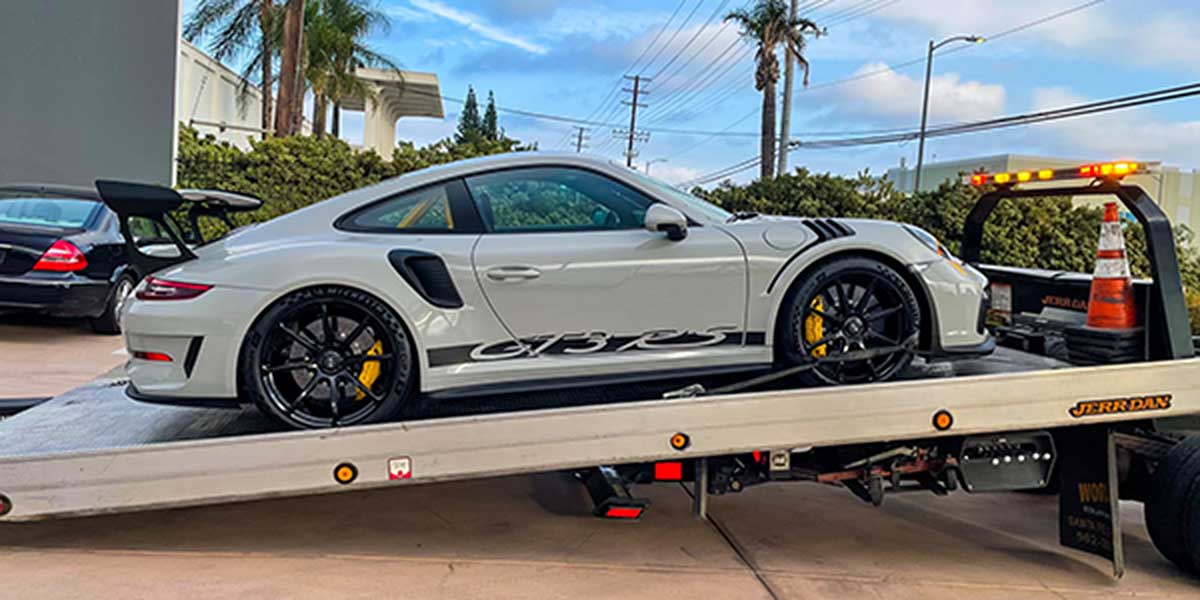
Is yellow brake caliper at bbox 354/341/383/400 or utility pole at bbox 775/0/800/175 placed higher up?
utility pole at bbox 775/0/800/175

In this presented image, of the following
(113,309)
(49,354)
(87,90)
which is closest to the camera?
(49,354)

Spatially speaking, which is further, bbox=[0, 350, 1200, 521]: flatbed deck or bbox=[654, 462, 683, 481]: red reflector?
bbox=[654, 462, 683, 481]: red reflector

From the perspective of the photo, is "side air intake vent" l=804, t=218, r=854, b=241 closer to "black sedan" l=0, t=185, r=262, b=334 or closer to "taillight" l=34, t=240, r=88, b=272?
"black sedan" l=0, t=185, r=262, b=334

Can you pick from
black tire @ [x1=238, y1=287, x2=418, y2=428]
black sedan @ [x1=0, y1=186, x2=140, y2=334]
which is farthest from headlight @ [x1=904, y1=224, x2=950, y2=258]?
black sedan @ [x1=0, y1=186, x2=140, y2=334]

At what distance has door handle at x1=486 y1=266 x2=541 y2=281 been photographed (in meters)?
3.57

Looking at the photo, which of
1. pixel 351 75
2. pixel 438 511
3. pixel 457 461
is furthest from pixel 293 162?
pixel 457 461

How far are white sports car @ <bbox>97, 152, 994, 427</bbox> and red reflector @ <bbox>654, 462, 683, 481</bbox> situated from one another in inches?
15.9

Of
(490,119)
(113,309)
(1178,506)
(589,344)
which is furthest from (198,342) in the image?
(490,119)

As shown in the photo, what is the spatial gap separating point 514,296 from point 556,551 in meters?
1.27

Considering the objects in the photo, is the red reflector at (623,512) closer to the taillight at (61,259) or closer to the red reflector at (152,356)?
the red reflector at (152,356)

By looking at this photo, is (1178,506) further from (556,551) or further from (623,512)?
(556,551)

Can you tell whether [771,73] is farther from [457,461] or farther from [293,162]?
[457,461]

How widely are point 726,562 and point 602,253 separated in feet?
5.08

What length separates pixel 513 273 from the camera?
3574 mm
